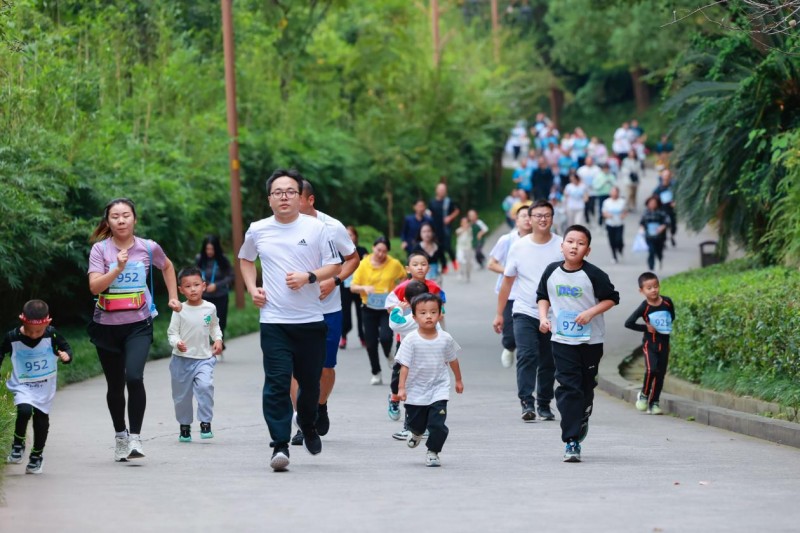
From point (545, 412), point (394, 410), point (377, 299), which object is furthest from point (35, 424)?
point (377, 299)

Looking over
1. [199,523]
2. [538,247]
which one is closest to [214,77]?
[538,247]

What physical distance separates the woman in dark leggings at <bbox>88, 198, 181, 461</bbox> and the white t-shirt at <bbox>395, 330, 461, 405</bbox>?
67.4 inches

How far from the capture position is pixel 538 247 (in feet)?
40.4

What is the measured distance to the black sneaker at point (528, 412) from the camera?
12.7 m

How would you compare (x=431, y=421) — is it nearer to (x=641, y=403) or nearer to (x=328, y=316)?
(x=328, y=316)

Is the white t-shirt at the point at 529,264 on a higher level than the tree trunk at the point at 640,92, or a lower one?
lower

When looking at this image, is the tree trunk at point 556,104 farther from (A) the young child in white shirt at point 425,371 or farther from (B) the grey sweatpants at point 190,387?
(A) the young child in white shirt at point 425,371

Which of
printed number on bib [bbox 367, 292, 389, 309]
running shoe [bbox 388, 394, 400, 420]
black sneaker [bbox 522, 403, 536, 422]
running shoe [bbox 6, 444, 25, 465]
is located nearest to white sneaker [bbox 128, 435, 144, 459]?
running shoe [bbox 6, 444, 25, 465]

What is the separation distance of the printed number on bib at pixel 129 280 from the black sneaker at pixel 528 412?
4.14m

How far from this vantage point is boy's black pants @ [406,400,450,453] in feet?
31.8

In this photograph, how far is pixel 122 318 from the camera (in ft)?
31.9

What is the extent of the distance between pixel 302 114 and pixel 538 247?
22.1 metres

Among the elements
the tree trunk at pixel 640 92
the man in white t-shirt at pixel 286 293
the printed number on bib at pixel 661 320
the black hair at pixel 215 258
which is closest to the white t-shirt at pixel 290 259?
the man in white t-shirt at pixel 286 293

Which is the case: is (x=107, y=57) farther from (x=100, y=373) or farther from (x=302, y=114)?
(x=302, y=114)
